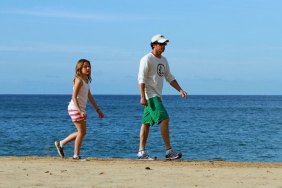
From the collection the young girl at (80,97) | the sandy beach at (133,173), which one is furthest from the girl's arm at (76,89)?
the sandy beach at (133,173)

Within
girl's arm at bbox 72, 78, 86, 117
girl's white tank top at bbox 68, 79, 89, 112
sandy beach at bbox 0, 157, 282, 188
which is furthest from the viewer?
girl's white tank top at bbox 68, 79, 89, 112

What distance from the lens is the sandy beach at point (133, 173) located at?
8352 mm

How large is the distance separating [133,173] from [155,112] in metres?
2.03

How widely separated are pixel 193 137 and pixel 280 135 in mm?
5487

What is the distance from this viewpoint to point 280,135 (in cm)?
4216

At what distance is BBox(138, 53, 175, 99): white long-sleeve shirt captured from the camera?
36.1 feet

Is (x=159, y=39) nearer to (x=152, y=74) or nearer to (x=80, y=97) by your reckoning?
(x=152, y=74)

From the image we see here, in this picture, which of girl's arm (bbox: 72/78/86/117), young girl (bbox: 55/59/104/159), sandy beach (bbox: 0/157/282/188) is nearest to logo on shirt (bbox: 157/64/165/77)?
young girl (bbox: 55/59/104/159)

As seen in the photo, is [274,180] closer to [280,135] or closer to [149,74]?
[149,74]

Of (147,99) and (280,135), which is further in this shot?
(280,135)

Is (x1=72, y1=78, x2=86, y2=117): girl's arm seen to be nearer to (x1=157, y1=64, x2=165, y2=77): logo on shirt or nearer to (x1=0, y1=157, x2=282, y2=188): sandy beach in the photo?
(x1=0, y1=157, x2=282, y2=188): sandy beach

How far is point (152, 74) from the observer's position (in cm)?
1111

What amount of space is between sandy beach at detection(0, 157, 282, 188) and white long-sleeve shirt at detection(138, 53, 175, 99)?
1179mm

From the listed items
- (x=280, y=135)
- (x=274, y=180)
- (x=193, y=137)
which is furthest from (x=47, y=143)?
(x=274, y=180)
